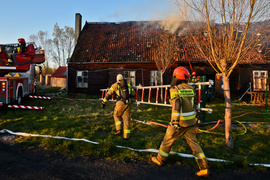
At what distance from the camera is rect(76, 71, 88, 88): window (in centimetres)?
1570

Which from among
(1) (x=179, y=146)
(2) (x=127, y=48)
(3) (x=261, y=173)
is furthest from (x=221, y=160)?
(2) (x=127, y=48)

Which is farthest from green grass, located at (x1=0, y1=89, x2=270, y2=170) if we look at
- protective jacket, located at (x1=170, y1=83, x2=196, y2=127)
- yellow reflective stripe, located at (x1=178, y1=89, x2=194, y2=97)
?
yellow reflective stripe, located at (x1=178, y1=89, x2=194, y2=97)

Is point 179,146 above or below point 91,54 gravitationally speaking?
below

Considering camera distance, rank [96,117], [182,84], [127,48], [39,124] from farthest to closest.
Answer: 1. [127,48]
2. [96,117]
3. [39,124]
4. [182,84]

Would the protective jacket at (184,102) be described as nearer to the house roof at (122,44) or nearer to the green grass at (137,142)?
the green grass at (137,142)

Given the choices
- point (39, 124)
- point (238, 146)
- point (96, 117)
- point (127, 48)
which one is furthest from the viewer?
point (127, 48)

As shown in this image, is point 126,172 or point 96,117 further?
point 96,117

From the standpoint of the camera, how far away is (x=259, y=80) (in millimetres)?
13875

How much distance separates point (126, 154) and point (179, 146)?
128 centimetres

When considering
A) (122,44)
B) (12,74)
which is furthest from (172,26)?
(12,74)

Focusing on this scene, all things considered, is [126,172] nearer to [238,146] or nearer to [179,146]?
[179,146]

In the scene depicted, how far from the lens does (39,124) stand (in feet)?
18.4

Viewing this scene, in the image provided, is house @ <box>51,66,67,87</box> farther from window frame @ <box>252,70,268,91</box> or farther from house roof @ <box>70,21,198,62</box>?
window frame @ <box>252,70,268,91</box>

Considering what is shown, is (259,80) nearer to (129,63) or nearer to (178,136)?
(129,63)
